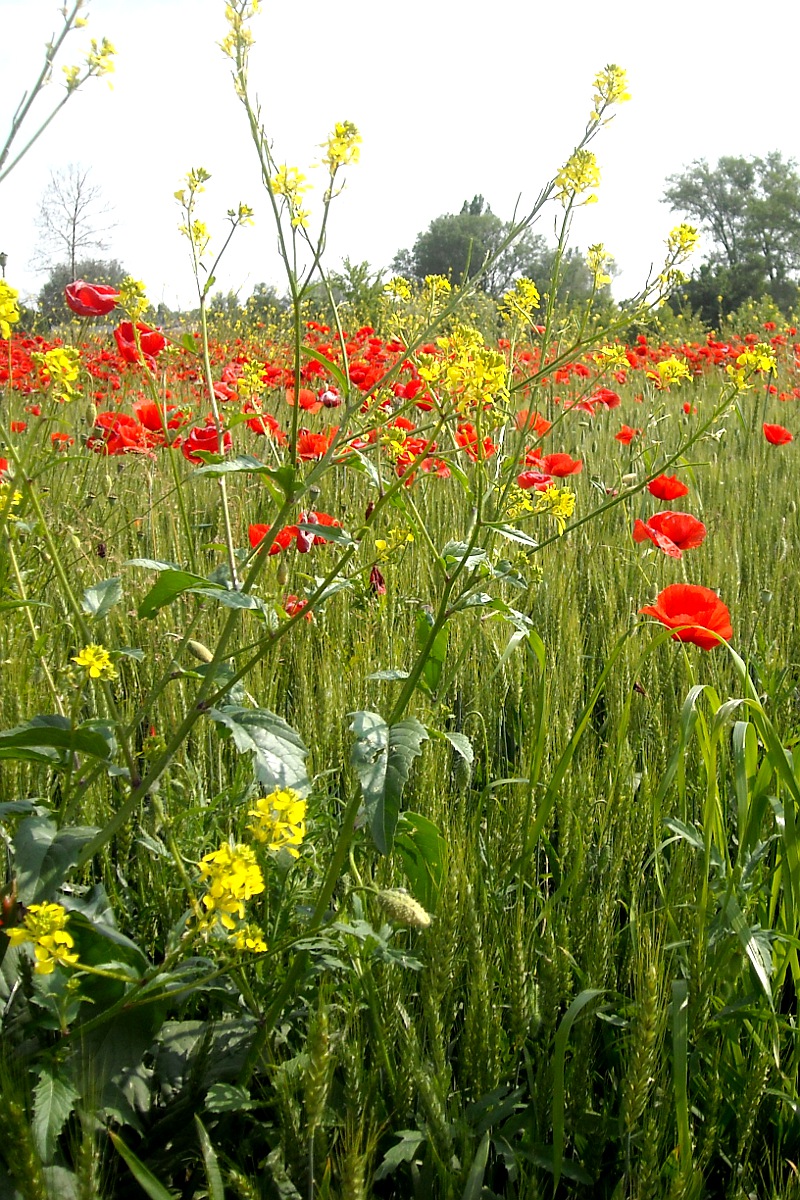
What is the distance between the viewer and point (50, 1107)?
2.50 ft

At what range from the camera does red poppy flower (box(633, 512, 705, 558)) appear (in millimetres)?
1668

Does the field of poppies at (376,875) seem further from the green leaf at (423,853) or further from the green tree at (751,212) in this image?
the green tree at (751,212)

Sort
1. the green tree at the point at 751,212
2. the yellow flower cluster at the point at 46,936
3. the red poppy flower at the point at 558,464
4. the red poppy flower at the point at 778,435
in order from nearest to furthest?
the yellow flower cluster at the point at 46,936
the red poppy flower at the point at 558,464
the red poppy flower at the point at 778,435
the green tree at the point at 751,212

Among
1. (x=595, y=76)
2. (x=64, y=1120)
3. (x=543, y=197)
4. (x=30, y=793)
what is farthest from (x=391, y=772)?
(x=595, y=76)

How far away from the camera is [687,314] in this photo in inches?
437

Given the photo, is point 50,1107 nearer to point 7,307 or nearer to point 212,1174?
point 212,1174

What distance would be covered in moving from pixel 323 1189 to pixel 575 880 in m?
0.63

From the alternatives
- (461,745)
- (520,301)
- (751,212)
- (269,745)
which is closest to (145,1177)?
(269,745)

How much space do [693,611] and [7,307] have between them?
3.38 ft

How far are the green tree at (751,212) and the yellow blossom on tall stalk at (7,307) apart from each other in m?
30.3

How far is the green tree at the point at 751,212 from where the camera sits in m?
31.0

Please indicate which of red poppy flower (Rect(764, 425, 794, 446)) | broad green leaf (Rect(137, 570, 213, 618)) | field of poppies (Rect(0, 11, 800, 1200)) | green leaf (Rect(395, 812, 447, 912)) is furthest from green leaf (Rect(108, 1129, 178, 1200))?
red poppy flower (Rect(764, 425, 794, 446))

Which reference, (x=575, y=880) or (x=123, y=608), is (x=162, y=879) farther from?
(x=123, y=608)

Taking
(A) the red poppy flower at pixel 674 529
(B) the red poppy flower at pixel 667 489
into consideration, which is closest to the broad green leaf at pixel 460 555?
(A) the red poppy flower at pixel 674 529
